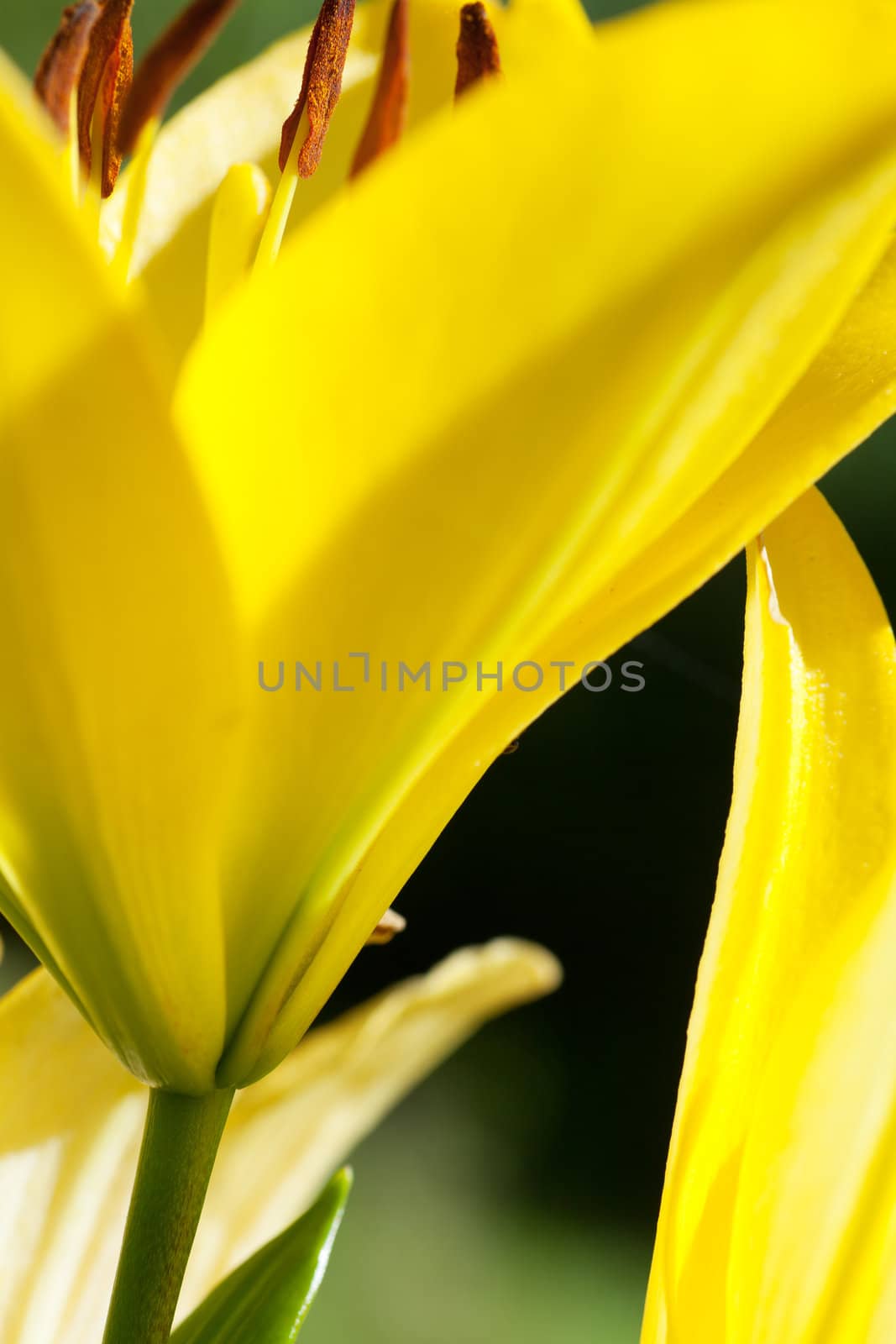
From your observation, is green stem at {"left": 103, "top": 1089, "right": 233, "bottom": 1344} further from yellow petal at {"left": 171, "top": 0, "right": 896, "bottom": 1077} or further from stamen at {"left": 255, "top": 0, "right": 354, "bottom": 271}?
stamen at {"left": 255, "top": 0, "right": 354, "bottom": 271}

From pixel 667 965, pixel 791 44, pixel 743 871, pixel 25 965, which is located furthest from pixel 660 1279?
pixel 667 965

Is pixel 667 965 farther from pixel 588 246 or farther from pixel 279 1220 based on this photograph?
pixel 588 246

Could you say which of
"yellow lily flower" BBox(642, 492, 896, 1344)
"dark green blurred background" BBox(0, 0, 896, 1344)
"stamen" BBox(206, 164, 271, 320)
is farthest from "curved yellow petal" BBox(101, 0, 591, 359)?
"dark green blurred background" BBox(0, 0, 896, 1344)

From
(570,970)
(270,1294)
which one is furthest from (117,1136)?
(570,970)

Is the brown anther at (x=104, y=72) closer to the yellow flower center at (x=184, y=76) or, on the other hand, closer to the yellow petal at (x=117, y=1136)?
the yellow flower center at (x=184, y=76)

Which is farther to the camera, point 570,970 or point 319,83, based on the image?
point 570,970

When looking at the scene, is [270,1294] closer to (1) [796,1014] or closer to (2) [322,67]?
(1) [796,1014]
